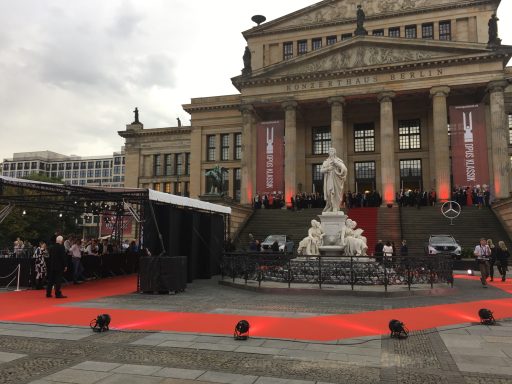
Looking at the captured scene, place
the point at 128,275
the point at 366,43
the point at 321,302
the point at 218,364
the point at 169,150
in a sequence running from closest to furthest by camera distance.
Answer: the point at 218,364
the point at 321,302
the point at 128,275
the point at 366,43
the point at 169,150

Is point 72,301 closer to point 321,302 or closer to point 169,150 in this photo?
point 321,302

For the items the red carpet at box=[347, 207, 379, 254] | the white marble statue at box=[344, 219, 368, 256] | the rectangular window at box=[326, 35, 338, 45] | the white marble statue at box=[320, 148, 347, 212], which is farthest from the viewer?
the rectangular window at box=[326, 35, 338, 45]

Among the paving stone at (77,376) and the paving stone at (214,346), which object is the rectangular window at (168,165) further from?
the paving stone at (77,376)

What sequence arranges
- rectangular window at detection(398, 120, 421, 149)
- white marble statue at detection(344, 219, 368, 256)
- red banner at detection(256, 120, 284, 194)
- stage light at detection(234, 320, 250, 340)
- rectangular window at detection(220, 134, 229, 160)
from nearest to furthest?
stage light at detection(234, 320, 250, 340)
white marble statue at detection(344, 219, 368, 256)
red banner at detection(256, 120, 284, 194)
rectangular window at detection(398, 120, 421, 149)
rectangular window at detection(220, 134, 229, 160)

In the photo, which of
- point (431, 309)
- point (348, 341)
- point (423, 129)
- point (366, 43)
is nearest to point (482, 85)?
point (423, 129)

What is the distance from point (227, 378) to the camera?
19.0 ft

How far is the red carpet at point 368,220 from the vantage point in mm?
31667

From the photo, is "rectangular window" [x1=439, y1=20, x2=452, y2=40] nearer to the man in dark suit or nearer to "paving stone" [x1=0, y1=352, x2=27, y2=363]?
the man in dark suit

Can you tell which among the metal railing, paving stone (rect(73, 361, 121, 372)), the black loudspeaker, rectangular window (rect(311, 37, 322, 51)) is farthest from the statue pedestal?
rectangular window (rect(311, 37, 322, 51))

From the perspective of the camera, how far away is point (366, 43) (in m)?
42.2

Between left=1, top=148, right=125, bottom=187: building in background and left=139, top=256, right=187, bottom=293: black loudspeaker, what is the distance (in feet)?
434

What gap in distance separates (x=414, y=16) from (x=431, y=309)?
45210 mm

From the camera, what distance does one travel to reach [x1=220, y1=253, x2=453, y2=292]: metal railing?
1449 centimetres

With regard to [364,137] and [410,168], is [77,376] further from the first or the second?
[364,137]
